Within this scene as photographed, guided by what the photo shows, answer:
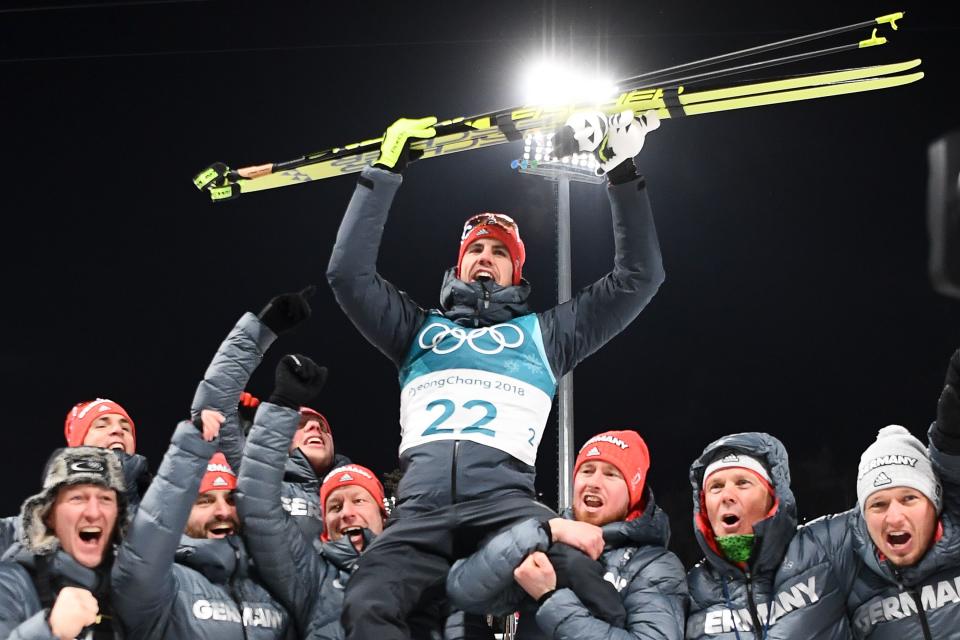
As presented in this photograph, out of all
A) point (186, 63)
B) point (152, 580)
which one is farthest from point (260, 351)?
point (186, 63)

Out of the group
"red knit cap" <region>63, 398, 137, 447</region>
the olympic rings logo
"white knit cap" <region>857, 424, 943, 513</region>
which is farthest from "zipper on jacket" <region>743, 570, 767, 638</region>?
"red knit cap" <region>63, 398, 137, 447</region>

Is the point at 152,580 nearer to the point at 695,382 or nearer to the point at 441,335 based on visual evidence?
the point at 441,335

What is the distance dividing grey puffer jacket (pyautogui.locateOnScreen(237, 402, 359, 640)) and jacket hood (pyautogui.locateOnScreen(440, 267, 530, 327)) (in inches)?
27.1

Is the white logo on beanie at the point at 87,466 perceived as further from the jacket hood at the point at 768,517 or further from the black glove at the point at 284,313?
the jacket hood at the point at 768,517

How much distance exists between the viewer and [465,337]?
12.3 ft

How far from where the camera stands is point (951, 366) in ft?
10.7

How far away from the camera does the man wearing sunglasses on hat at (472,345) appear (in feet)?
11.0

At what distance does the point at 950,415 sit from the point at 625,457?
1.15 m

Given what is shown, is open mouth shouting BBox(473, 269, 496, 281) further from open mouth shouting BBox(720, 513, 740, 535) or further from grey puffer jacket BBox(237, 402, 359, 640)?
open mouth shouting BBox(720, 513, 740, 535)

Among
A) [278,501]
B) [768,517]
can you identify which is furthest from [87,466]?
[768,517]

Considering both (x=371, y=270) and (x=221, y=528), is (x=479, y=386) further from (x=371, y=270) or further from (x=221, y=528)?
(x=221, y=528)

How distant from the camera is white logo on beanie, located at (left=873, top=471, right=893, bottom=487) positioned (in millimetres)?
3474

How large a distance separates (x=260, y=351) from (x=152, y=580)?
920mm

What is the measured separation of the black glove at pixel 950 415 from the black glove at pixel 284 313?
2194 millimetres
